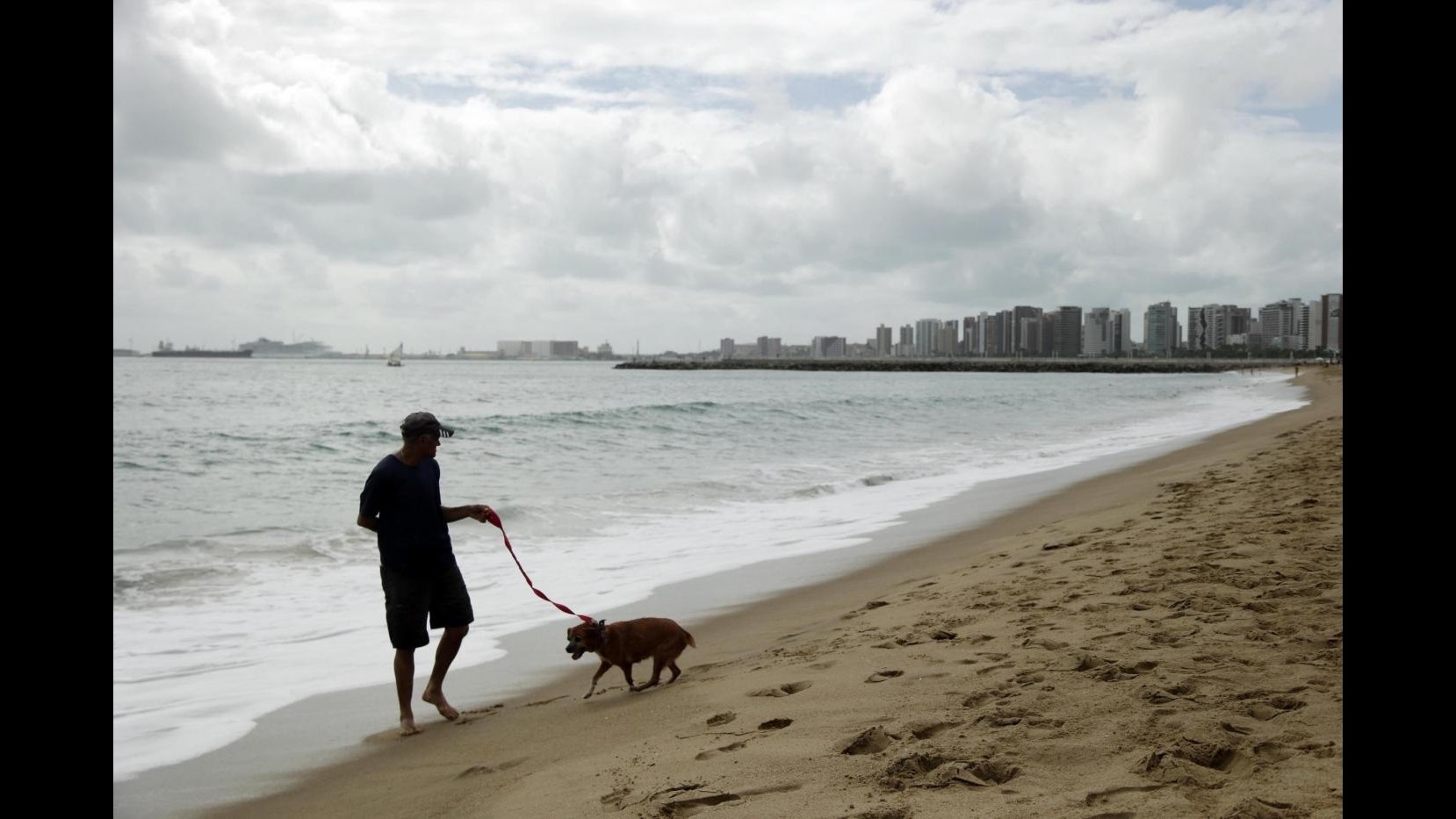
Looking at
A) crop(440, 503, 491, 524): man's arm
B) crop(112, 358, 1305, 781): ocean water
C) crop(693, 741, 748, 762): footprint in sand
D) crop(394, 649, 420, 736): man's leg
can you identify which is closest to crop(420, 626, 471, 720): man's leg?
crop(394, 649, 420, 736): man's leg

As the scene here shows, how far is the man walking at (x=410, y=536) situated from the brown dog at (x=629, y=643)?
27.9 inches

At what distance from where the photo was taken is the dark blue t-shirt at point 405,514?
5219mm

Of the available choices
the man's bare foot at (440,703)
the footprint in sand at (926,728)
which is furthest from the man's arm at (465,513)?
the footprint in sand at (926,728)

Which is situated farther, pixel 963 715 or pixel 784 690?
pixel 784 690

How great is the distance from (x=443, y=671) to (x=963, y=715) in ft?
9.32

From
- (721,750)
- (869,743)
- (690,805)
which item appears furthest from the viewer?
(721,750)

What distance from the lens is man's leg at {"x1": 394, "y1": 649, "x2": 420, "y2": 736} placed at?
16.7 feet

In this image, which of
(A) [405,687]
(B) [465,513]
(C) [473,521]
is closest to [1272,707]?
(B) [465,513]

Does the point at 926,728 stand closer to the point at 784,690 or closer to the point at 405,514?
the point at 784,690

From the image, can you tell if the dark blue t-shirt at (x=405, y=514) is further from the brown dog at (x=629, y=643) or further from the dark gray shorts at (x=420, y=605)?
the brown dog at (x=629, y=643)

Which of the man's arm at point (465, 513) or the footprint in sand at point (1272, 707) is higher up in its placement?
the man's arm at point (465, 513)

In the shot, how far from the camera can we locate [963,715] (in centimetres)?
393
